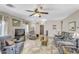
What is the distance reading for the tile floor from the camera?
228cm

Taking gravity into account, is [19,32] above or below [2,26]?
below

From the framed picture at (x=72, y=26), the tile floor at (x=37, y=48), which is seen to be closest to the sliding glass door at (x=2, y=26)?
the tile floor at (x=37, y=48)

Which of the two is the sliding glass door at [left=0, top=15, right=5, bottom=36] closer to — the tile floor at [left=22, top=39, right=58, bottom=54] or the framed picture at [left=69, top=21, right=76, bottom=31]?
the tile floor at [left=22, top=39, right=58, bottom=54]

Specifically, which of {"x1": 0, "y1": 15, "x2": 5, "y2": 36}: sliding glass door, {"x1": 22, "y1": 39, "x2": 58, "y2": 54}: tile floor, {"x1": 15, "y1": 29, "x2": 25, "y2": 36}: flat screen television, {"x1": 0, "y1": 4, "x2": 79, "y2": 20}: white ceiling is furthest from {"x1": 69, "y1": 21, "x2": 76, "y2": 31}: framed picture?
{"x1": 0, "y1": 15, "x2": 5, "y2": 36}: sliding glass door

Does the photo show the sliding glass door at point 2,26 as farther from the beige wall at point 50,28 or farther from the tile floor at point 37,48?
the beige wall at point 50,28

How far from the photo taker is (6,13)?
2223mm

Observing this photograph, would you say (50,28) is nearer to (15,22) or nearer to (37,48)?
(37,48)

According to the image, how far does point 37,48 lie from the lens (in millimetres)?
2293

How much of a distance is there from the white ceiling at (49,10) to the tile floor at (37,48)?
17.9 inches

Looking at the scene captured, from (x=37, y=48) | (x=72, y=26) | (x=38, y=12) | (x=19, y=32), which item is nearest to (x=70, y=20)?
(x=72, y=26)

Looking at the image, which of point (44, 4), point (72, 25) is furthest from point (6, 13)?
point (72, 25)

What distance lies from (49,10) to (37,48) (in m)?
0.76
